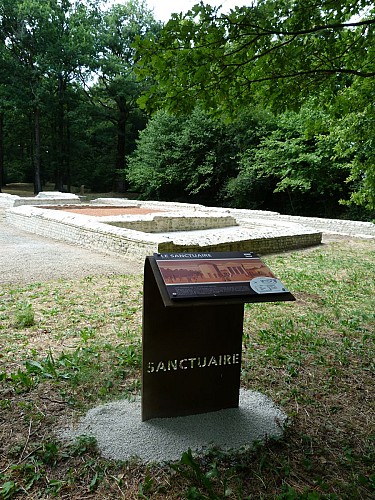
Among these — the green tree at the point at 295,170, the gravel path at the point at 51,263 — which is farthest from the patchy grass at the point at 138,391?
the green tree at the point at 295,170

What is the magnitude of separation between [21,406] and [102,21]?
32913 millimetres

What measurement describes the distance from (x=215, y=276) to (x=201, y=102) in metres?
2.13

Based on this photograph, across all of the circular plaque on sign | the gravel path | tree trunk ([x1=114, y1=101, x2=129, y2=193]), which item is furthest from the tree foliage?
tree trunk ([x1=114, y1=101, x2=129, y2=193])

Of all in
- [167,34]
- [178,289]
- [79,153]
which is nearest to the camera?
[178,289]

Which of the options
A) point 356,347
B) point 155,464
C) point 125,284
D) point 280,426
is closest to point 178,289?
point 155,464

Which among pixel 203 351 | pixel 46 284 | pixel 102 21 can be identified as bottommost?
pixel 46 284

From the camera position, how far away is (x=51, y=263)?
24.8ft

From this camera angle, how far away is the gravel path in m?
6.73

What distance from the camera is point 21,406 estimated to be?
2.77 meters

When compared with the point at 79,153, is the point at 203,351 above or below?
below

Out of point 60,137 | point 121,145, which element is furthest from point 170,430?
point 60,137

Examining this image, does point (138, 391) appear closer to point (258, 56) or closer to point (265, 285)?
point (265, 285)

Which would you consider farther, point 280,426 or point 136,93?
point 136,93

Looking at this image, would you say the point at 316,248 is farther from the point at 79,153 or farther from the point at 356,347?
the point at 79,153
